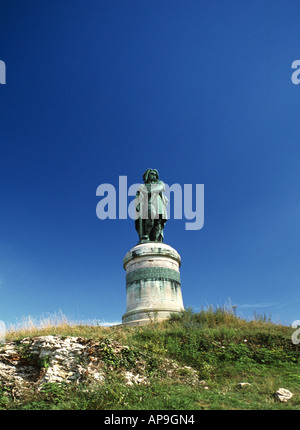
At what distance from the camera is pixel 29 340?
236 inches

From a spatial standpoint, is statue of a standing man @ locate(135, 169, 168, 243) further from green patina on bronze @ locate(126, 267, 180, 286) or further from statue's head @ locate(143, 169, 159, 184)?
green patina on bronze @ locate(126, 267, 180, 286)

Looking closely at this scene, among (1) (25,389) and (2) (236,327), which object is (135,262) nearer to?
(2) (236,327)

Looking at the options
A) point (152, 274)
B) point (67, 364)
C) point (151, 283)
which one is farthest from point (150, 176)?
point (67, 364)

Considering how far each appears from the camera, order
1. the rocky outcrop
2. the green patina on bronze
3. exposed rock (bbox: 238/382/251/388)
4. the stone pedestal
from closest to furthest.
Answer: the rocky outcrop
exposed rock (bbox: 238/382/251/388)
the stone pedestal
the green patina on bronze

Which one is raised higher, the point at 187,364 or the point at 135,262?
the point at 135,262

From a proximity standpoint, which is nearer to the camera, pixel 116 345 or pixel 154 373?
pixel 154 373

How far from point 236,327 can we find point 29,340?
6429mm

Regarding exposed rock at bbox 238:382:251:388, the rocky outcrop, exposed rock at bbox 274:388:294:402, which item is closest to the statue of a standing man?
the rocky outcrop

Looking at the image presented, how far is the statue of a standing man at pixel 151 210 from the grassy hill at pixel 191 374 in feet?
17.3

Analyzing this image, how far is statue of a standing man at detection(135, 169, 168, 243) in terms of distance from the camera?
13.8 m

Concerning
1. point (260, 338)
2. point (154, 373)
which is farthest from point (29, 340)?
point (260, 338)

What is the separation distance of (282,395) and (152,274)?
7.44 m

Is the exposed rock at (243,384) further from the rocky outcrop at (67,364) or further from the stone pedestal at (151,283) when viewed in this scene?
the stone pedestal at (151,283)
